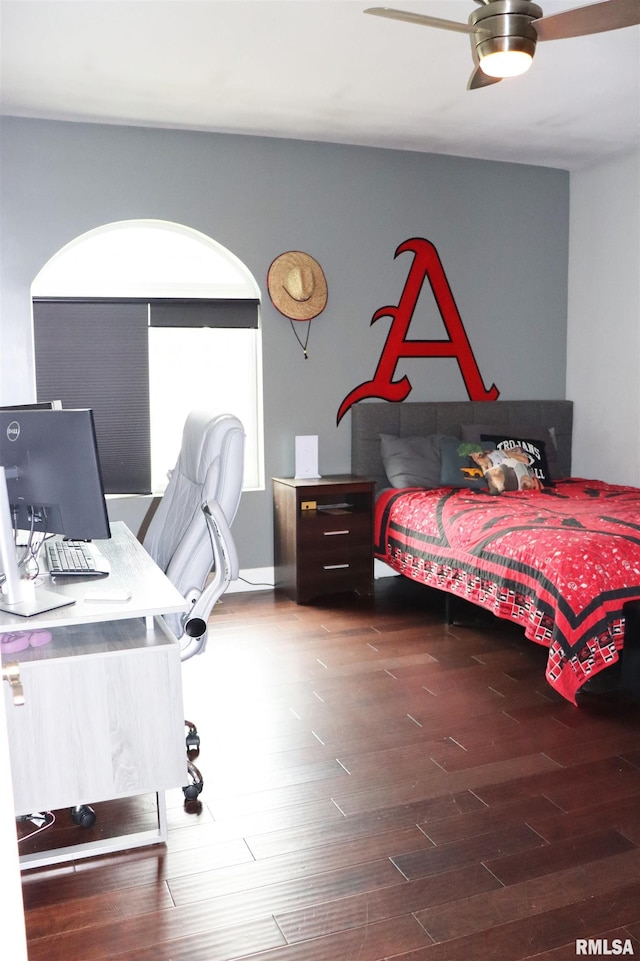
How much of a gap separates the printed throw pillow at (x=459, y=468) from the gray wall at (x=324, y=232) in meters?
0.54

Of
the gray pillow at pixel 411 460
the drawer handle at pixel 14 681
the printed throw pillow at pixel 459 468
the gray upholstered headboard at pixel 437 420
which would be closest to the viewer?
the drawer handle at pixel 14 681

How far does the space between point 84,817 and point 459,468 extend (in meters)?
3.11

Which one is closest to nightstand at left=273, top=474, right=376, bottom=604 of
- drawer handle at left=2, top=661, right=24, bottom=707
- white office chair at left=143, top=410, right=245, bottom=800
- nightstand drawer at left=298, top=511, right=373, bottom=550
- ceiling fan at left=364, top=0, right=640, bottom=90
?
nightstand drawer at left=298, top=511, right=373, bottom=550

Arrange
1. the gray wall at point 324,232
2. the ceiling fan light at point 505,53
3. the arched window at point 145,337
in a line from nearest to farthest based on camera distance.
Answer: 1. the ceiling fan light at point 505,53
2. the gray wall at point 324,232
3. the arched window at point 145,337

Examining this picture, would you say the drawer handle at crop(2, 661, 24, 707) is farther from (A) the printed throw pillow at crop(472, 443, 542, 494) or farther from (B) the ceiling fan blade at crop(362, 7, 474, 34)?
(A) the printed throw pillow at crop(472, 443, 542, 494)

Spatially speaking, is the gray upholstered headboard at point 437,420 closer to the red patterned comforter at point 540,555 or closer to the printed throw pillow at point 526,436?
the printed throw pillow at point 526,436

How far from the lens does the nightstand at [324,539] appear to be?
4590 mm

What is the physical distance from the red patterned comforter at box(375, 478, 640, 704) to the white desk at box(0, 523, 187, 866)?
1633 millimetres

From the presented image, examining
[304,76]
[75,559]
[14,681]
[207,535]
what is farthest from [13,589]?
[304,76]

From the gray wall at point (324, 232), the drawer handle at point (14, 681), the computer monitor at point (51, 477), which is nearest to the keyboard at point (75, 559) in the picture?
the computer monitor at point (51, 477)

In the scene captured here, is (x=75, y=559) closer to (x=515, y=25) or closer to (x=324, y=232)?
(x=515, y=25)

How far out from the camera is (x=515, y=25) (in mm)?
2525

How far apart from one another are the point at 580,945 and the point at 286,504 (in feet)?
10.3

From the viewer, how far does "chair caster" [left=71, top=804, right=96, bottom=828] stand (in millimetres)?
2314
